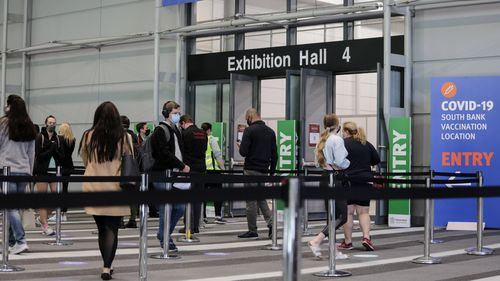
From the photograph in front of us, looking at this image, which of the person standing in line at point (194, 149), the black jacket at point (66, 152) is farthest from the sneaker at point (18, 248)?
the black jacket at point (66, 152)

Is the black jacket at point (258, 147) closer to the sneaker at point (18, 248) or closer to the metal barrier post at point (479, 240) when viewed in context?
the metal barrier post at point (479, 240)

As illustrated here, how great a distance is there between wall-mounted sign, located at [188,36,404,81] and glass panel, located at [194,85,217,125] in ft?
0.80

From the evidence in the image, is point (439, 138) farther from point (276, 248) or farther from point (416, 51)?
point (276, 248)

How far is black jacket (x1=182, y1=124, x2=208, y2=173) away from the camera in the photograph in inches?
507

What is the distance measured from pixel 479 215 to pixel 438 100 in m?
4.43

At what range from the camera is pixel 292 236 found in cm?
420

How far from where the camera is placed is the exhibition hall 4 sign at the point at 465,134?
14.4m

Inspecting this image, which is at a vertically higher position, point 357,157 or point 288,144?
point 288,144

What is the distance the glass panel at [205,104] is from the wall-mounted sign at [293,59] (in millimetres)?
245

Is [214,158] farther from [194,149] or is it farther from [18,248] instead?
[18,248]

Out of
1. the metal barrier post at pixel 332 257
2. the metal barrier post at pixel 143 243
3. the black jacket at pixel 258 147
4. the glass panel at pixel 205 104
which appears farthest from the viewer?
the glass panel at pixel 205 104

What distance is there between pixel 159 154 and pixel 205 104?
931 centimetres

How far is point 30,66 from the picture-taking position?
23.0 meters

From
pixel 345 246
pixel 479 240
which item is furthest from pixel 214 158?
pixel 479 240
